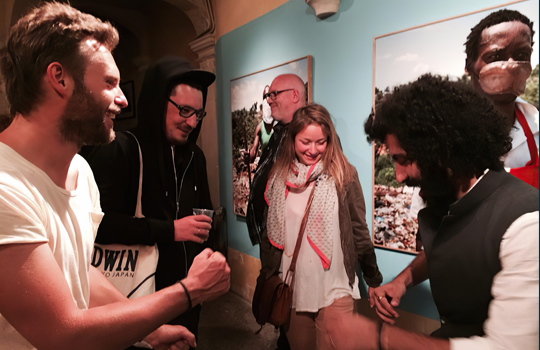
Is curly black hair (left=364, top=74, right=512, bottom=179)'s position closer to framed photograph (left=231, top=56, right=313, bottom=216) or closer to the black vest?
the black vest

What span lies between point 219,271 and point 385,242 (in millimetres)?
649

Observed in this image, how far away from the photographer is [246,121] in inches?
58.2

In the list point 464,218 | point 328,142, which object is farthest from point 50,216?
point 464,218

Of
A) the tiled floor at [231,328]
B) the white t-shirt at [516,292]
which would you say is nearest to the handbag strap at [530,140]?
the white t-shirt at [516,292]

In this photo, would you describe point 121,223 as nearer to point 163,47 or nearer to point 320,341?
point 163,47

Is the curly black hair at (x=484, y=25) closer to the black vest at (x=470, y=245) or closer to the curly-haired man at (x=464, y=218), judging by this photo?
the curly-haired man at (x=464, y=218)

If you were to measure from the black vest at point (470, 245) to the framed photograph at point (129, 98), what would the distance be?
4.09 feet

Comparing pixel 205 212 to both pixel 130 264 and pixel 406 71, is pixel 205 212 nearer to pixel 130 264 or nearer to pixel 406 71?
pixel 130 264

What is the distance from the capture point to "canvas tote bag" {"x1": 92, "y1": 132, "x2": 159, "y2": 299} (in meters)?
1.34

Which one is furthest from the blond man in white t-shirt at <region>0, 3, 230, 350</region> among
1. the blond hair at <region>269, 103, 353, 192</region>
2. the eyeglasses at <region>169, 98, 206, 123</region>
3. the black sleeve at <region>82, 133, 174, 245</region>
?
the blond hair at <region>269, 103, 353, 192</region>

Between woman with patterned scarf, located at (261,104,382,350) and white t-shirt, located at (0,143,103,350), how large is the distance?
2.52 feet

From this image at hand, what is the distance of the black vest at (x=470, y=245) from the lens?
2.73ft

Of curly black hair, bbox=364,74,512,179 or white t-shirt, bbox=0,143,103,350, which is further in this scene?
curly black hair, bbox=364,74,512,179

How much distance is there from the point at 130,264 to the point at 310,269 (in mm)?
835
